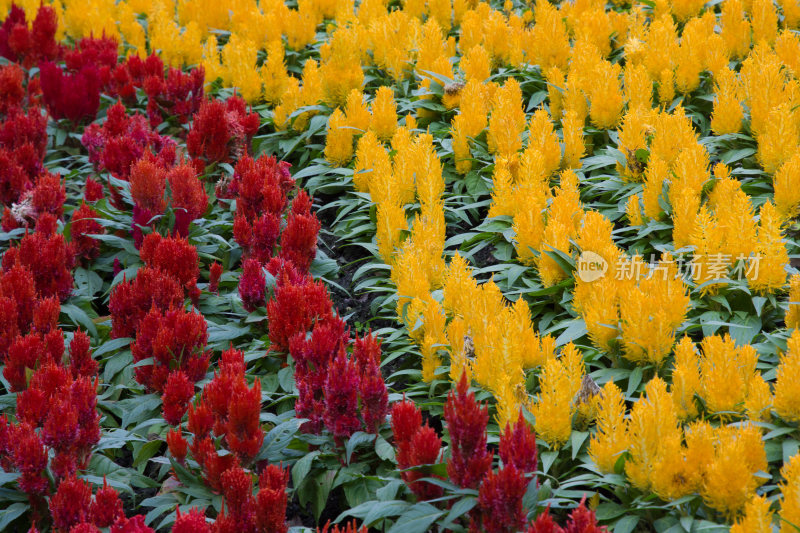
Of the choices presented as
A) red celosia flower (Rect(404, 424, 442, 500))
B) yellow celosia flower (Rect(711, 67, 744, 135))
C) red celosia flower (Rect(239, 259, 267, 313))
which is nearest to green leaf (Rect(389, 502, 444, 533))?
red celosia flower (Rect(404, 424, 442, 500))

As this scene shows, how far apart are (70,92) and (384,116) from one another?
2.19 meters

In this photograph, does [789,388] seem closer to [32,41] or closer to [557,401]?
[557,401]

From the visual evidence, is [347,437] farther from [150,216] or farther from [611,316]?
[150,216]

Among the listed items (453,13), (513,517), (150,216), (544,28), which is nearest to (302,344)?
(513,517)

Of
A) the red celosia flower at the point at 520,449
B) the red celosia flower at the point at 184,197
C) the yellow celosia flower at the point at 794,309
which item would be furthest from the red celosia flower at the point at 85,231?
the yellow celosia flower at the point at 794,309

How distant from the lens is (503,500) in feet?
7.36

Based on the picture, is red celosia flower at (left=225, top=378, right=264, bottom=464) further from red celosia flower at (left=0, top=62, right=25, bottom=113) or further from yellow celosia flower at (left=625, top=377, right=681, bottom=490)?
red celosia flower at (left=0, top=62, right=25, bottom=113)

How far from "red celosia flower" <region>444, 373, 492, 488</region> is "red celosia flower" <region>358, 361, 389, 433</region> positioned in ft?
1.34

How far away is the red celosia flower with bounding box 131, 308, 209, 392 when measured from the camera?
3145 mm

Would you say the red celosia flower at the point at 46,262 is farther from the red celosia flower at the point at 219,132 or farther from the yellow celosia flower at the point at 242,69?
the yellow celosia flower at the point at 242,69

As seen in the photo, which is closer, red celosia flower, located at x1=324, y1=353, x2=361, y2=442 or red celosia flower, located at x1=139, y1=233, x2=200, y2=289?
red celosia flower, located at x1=324, y1=353, x2=361, y2=442

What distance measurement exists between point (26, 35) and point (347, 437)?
17.2 ft

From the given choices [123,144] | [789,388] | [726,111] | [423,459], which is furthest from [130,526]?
[726,111]

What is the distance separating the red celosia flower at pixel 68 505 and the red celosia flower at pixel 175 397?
1.46 ft
